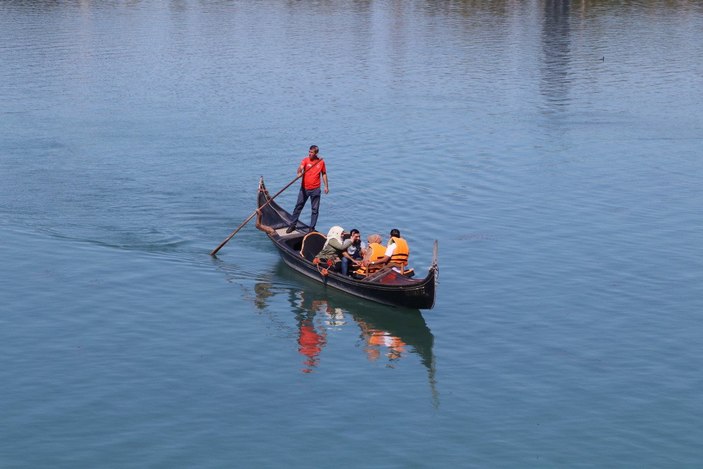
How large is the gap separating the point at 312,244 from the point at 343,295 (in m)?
2.28

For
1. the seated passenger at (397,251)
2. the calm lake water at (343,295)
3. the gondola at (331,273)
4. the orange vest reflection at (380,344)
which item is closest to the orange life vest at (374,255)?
the gondola at (331,273)

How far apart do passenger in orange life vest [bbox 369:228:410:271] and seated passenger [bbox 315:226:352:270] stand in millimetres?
1369

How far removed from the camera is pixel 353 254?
30859 millimetres

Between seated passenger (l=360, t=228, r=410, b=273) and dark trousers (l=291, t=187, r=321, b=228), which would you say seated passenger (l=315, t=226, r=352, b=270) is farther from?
dark trousers (l=291, t=187, r=321, b=228)

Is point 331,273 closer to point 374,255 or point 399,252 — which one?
point 374,255

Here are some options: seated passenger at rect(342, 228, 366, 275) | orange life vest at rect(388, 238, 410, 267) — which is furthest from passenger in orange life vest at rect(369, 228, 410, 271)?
seated passenger at rect(342, 228, 366, 275)

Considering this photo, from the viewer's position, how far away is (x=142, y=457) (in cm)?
2120

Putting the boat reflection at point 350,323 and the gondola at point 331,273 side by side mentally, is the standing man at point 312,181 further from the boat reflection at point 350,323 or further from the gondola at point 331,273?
the boat reflection at point 350,323

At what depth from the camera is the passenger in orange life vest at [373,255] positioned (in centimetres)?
2944

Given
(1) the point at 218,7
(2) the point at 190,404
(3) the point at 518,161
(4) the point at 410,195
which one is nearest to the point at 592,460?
(2) the point at 190,404

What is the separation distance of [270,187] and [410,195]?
5.53 m

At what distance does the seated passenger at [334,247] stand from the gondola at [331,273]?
0.31m

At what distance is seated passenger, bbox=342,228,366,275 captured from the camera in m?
30.2

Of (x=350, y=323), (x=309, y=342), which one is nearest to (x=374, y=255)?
(x=350, y=323)
